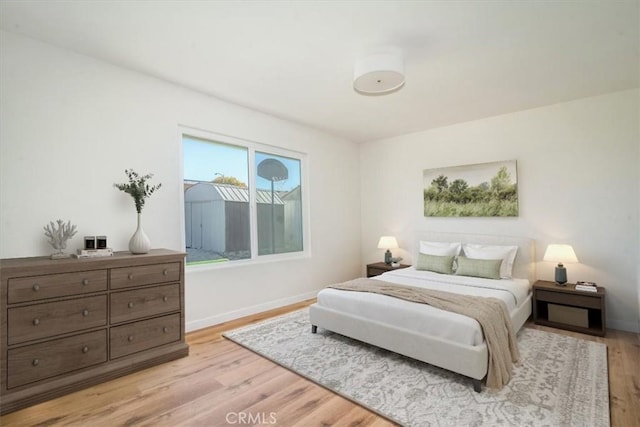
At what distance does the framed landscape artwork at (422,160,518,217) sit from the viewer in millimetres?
4090

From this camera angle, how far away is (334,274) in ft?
17.0

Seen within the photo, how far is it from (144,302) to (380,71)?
2731 mm

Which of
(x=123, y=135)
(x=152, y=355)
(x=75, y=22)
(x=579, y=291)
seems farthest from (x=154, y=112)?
(x=579, y=291)

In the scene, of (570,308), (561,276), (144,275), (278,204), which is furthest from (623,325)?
(144,275)

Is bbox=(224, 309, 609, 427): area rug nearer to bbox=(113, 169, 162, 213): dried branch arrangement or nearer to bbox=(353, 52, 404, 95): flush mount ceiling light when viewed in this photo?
bbox=(113, 169, 162, 213): dried branch arrangement

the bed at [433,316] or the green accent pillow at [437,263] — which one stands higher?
the green accent pillow at [437,263]

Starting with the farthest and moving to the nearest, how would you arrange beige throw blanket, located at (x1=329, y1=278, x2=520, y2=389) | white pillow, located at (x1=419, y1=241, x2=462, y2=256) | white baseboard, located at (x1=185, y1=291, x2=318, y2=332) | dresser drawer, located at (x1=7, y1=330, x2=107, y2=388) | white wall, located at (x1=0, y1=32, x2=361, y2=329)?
white pillow, located at (x1=419, y1=241, x2=462, y2=256) < white baseboard, located at (x1=185, y1=291, x2=318, y2=332) < white wall, located at (x1=0, y1=32, x2=361, y2=329) < beige throw blanket, located at (x1=329, y1=278, x2=520, y2=389) < dresser drawer, located at (x1=7, y1=330, x2=107, y2=388)

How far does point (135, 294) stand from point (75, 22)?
2.10 meters

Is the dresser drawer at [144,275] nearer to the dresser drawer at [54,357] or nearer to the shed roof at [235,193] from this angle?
the dresser drawer at [54,357]

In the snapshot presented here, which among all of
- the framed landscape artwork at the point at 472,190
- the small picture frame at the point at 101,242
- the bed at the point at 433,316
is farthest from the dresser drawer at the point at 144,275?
the framed landscape artwork at the point at 472,190

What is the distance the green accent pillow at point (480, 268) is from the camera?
12.0 feet

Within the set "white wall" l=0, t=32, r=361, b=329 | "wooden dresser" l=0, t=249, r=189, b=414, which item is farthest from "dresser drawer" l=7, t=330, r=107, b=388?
"white wall" l=0, t=32, r=361, b=329

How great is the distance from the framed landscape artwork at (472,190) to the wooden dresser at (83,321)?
367 cm

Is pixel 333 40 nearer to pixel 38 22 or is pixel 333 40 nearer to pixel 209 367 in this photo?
pixel 38 22
